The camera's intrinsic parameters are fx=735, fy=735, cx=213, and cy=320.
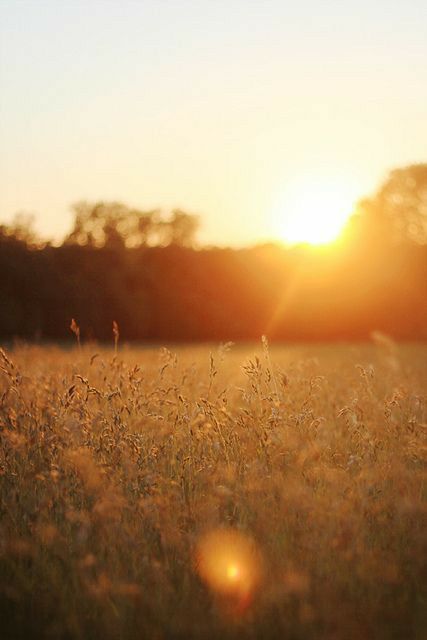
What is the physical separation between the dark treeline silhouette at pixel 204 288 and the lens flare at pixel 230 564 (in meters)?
18.3

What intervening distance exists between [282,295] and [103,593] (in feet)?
73.5

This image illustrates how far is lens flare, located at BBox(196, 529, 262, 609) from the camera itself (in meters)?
3.41

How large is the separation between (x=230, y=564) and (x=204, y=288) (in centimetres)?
2125

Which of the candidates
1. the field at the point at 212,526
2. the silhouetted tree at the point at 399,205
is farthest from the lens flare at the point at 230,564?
the silhouetted tree at the point at 399,205

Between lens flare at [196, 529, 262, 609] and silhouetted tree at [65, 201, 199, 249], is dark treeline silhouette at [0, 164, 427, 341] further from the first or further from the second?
lens flare at [196, 529, 262, 609]

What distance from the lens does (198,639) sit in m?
3.07

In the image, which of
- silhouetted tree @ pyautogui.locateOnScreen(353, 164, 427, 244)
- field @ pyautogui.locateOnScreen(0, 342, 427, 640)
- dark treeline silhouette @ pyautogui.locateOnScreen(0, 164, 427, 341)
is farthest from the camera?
silhouetted tree @ pyautogui.locateOnScreen(353, 164, 427, 244)

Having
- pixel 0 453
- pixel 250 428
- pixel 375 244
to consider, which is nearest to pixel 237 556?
pixel 250 428

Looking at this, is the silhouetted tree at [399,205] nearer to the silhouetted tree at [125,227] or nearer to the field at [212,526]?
the silhouetted tree at [125,227]

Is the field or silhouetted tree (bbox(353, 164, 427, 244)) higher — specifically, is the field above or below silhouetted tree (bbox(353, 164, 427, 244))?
below

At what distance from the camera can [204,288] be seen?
24781 millimetres

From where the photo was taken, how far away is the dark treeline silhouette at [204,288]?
22.2 meters

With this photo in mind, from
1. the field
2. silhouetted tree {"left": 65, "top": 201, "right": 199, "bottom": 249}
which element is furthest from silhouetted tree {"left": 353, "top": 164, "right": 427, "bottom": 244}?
the field

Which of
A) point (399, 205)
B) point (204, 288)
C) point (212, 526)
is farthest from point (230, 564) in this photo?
point (399, 205)
